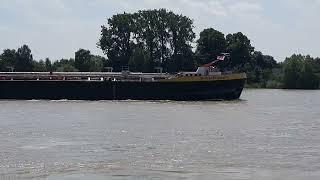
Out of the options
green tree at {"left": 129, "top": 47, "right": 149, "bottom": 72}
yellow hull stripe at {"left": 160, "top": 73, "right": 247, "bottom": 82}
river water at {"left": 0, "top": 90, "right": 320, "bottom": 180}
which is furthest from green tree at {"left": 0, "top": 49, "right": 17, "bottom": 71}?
river water at {"left": 0, "top": 90, "right": 320, "bottom": 180}

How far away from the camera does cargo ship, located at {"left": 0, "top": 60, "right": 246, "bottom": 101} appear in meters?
66.4

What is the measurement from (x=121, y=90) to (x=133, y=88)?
1.28 metres

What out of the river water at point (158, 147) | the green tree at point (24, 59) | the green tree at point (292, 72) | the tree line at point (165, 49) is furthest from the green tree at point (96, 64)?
the river water at point (158, 147)

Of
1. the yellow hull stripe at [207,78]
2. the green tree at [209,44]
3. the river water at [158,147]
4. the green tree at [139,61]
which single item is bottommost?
the river water at [158,147]

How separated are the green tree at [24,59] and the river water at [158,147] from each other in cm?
10815

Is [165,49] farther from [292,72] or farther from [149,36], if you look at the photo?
[292,72]

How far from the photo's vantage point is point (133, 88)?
223 feet

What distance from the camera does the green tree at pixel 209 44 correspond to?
449 feet

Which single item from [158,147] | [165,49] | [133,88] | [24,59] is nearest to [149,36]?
Answer: [165,49]

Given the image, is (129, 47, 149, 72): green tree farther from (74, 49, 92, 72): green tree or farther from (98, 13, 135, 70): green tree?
(74, 49, 92, 72): green tree

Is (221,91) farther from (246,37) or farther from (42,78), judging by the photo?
(246,37)

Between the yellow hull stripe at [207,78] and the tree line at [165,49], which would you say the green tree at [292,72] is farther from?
the yellow hull stripe at [207,78]

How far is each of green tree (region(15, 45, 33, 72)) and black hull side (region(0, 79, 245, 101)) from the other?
258 feet

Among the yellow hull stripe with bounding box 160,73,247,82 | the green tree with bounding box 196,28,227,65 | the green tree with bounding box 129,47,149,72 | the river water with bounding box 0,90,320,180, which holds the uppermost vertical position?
the green tree with bounding box 196,28,227,65
